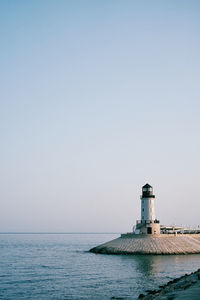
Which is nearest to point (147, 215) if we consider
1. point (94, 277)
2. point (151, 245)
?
point (151, 245)

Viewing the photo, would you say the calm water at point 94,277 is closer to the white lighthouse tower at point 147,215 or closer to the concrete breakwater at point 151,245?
the concrete breakwater at point 151,245

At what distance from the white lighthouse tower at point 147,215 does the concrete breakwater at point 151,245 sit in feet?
10.2

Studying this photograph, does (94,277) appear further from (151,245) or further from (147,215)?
(147,215)

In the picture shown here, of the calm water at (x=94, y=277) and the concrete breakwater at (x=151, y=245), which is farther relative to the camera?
the concrete breakwater at (x=151, y=245)

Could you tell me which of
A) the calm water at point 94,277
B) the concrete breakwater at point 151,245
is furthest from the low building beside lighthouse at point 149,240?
the calm water at point 94,277

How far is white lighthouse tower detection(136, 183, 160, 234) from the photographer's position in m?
74.0

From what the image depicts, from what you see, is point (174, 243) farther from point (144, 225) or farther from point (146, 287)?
point (146, 287)

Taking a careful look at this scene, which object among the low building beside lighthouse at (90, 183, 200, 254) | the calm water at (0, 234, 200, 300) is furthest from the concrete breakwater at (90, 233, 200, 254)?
the calm water at (0, 234, 200, 300)

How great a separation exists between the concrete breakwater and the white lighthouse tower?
3.12 m

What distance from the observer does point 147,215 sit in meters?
76.3

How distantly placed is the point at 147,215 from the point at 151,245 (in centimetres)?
1062

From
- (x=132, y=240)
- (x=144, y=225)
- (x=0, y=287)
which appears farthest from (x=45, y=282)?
(x=144, y=225)

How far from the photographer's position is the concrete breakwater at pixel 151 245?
65562 mm

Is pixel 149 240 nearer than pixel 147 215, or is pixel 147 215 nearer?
pixel 149 240
